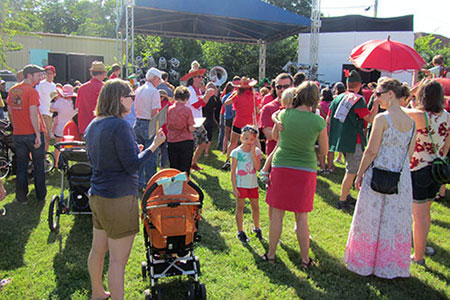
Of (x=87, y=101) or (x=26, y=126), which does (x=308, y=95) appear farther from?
(x=26, y=126)

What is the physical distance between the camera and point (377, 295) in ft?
10.7

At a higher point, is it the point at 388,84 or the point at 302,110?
the point at 388,84

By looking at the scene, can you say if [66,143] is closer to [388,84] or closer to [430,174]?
[388,84]

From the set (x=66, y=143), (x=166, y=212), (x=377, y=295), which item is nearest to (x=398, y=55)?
(x=377, y=295)

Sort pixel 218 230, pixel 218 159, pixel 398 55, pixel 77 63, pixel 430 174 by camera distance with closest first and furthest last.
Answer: pixel 430 174 < pixel 218 230 < pixel 398 55 < pixel 218 159 < pixel 77 63

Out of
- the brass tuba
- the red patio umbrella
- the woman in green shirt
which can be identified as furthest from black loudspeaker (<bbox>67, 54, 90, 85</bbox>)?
the woman in green shirt

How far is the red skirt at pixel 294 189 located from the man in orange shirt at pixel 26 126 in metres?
3.51

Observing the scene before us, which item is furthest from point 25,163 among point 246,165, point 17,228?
point 246,165

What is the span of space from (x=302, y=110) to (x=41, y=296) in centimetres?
287

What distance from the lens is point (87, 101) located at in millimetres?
5363

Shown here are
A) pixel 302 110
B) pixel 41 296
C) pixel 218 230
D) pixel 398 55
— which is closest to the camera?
pixel 41 296

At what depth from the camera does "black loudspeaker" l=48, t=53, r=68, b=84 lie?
1602 centimetres

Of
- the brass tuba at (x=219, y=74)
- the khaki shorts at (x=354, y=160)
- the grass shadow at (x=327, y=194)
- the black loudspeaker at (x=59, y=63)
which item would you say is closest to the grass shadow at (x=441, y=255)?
the grass shadow at (x=327, y=194)

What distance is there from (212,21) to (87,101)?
464 inches
